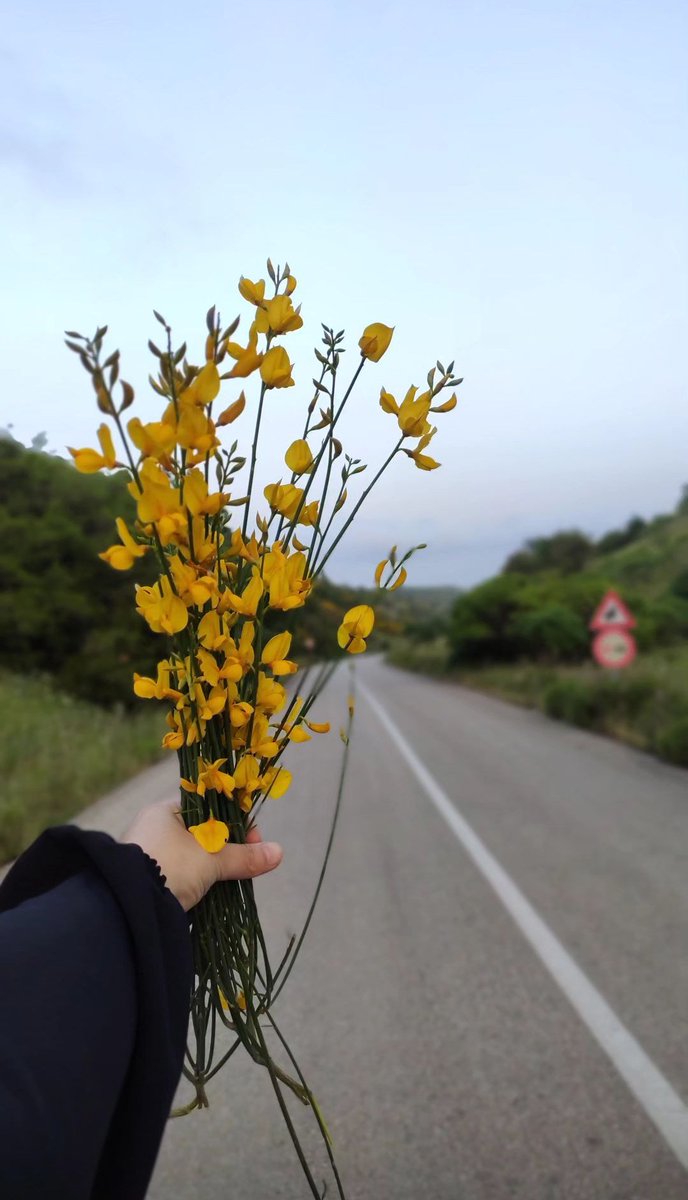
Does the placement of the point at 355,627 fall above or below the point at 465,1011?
above

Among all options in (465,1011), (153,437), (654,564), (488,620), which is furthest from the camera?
(654,564)

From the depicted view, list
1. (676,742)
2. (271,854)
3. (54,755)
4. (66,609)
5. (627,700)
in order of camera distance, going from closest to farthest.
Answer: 1. (271,854)
2. (54,755)
3. (676,742)
4. (627,700)
5. (66,609)

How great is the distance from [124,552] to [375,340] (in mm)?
517

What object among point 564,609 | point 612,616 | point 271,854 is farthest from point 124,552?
point 564,609

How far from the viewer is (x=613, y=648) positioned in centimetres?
1655

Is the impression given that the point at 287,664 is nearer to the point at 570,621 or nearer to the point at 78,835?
the point at 78,835

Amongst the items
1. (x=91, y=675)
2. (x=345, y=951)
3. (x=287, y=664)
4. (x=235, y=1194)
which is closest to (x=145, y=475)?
(x=287, y=664)

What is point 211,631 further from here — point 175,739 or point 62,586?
point 62,586

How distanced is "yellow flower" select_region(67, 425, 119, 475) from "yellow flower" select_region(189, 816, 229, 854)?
0.52m

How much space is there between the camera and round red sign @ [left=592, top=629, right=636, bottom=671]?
648 inches

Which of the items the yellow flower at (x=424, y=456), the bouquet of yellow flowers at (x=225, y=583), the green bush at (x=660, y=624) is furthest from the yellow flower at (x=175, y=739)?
the green bush at (x=660, y=624)

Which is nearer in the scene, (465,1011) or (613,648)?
(465,1011)

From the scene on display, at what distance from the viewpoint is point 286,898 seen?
6.33 m

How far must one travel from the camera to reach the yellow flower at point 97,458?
130 cm
